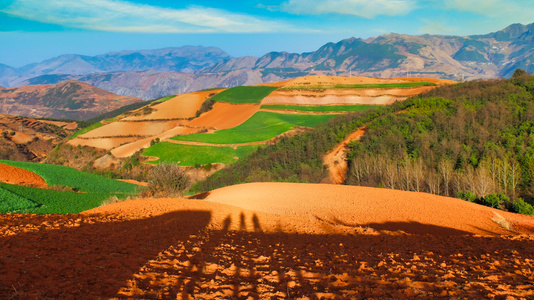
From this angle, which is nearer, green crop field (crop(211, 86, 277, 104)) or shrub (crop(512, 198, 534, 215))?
shrub (crop(512, 198, 534, 215))

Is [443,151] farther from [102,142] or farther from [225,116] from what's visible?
[102,142]

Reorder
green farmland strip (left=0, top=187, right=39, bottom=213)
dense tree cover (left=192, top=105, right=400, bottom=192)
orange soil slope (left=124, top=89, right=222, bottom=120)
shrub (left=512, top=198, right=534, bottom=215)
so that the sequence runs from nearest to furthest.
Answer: green farmland strip (left=0, top=187, right=39, bottom=213) < shrub (left=512, top=198, right=534, bottom=215) < dense tree cover (left=192, top=105, right=400, bottom=192) < orange soil slope (left=124, top=89, right=222, bottom=120)

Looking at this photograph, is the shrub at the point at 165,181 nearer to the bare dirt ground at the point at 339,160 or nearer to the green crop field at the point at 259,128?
the bare dirt ground at the point at 339,160

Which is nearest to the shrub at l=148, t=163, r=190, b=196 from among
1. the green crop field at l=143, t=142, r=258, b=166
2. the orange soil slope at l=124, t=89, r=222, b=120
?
the green crop field at l=143, t=142, r=258, b=166

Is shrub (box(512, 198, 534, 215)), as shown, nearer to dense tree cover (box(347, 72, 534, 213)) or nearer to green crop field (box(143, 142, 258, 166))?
dense tree cover (box(347, 72, 534, 213))

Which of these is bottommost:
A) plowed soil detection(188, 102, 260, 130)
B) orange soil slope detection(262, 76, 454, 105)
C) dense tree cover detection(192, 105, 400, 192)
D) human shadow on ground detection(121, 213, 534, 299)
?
dense tree cover detection(192, 105, 400, 192)

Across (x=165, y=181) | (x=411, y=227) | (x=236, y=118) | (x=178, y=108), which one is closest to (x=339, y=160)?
(x=165, y=181)
